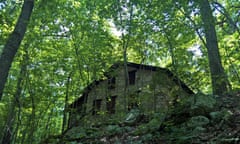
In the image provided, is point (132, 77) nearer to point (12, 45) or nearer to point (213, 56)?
point (213, 56)

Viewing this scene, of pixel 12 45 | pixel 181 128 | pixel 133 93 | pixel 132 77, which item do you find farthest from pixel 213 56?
pixel 132 77

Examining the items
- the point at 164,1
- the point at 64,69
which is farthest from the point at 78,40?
the point at 164,1

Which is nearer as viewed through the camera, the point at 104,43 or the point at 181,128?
the point at 181,128

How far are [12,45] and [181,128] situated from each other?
11.0ft

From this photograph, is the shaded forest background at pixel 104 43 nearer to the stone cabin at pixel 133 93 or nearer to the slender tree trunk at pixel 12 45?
the stone cabin at pixel 133 93

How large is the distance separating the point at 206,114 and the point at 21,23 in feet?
12.8

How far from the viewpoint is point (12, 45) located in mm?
4359

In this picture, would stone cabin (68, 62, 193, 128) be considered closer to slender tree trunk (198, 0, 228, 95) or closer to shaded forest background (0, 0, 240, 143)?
shaded forest background (0, 0, 240, 143)

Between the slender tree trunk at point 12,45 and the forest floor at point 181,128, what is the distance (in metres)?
1.95

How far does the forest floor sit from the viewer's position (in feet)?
11.6

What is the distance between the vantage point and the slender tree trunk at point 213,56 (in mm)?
6117

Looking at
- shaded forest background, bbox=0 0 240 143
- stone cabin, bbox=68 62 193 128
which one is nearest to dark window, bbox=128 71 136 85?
stone cabin, bbox=68 62 193 128

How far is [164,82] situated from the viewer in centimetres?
691

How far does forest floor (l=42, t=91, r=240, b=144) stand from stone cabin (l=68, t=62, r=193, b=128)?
3.94 ft
